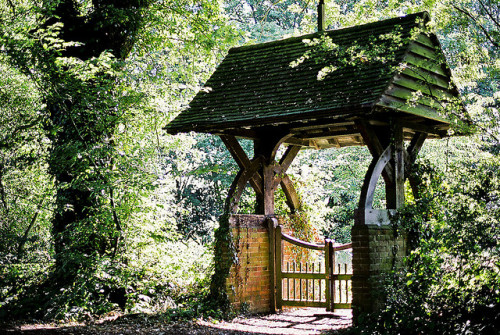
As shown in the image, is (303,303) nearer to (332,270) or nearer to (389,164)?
(332,270)

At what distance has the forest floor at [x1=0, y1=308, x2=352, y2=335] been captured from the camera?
822cm

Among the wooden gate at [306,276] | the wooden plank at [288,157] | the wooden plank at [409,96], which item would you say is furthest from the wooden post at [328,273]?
the wooden plank at [409,96]

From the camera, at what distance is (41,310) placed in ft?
30.9

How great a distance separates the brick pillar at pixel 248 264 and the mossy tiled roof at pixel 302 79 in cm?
196

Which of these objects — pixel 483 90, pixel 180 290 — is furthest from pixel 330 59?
pixel 483 90

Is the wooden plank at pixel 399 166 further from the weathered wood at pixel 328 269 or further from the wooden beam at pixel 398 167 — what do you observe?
Result: the weathered wood at pixel 328 269

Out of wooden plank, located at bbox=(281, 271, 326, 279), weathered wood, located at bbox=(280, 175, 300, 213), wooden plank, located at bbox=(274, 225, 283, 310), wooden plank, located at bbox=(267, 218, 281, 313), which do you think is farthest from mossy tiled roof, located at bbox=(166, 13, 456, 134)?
wooden plank, located at bbox=(281, 271, 326, 279)

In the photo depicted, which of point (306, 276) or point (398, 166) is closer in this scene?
point (398, 166)

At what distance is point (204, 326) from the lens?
9078 millimetres

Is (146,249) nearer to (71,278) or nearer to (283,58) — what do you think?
(71,278)

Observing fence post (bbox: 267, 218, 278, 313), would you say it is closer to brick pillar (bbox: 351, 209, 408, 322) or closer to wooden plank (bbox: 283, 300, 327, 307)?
wooden plank (bbox: 283, 300, 327, 307)

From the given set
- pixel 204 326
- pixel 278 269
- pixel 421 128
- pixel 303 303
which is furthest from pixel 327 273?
pixel 421 128

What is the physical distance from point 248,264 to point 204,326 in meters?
1.88

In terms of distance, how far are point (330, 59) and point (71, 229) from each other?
5.25 m
